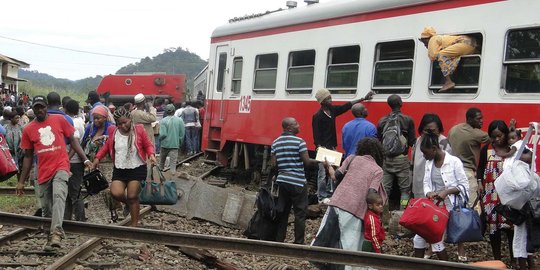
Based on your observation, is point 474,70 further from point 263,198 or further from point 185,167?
point 185,167

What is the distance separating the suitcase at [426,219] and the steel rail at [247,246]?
62 cm

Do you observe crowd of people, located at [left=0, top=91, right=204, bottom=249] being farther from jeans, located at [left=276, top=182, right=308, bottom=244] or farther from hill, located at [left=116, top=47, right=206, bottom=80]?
hill, located at [left=116, top=47, right=206, bottom=80]

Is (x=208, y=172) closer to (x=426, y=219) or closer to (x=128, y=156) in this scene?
(x=128, y=156)

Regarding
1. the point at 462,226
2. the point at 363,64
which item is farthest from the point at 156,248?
the point at 363,64

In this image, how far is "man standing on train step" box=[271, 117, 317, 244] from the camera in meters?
7.90

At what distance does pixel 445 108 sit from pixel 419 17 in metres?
1.30

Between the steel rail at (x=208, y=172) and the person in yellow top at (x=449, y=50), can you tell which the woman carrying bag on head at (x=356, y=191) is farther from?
the steel rail at (x=208, y=172)

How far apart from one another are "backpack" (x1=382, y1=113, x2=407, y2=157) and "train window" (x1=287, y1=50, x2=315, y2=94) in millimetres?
2839

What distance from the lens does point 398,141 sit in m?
8.43

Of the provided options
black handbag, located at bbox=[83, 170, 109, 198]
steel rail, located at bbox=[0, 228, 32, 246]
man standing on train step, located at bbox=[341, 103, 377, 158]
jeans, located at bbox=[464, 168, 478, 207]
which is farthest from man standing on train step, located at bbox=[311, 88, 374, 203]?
steel rail, located at bbox=[0, 228, 32, 246]

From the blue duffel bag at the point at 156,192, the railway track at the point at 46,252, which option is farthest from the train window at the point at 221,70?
the railway track at the point at 46,252

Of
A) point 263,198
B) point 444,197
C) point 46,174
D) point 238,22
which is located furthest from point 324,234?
point 238,22

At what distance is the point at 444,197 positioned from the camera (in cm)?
634

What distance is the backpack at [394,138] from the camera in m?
8.42
